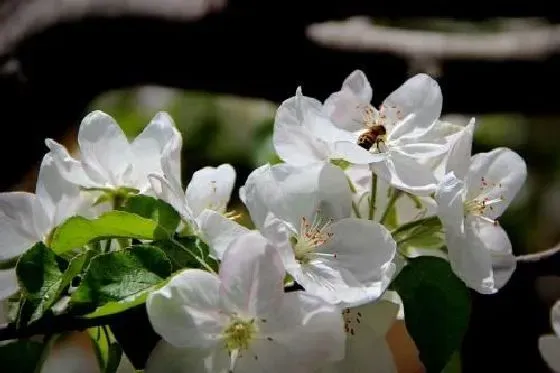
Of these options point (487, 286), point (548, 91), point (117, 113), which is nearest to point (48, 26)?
point (548, 91)

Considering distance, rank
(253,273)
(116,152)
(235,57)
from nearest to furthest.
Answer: (253,273) → (116,152) → (235,57)

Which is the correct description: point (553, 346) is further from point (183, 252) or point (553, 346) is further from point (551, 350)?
point (183, 252)

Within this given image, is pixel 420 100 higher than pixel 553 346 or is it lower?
higher

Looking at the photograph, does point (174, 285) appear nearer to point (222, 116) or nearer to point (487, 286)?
point (487, 286)

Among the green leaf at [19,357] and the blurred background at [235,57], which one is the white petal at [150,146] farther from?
the blurred background at [235,57]

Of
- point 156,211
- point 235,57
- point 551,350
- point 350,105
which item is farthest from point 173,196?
point 235,57

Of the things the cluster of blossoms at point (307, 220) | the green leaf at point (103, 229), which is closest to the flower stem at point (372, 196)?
the cluster of blossoms at point (307, 220)

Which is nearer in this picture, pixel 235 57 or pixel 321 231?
pixel 321 231

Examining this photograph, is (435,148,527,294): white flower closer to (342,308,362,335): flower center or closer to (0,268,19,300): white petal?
(342,308,362,335): flower center
